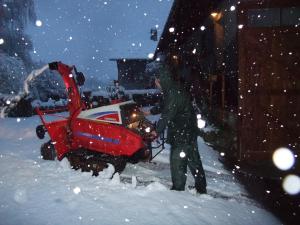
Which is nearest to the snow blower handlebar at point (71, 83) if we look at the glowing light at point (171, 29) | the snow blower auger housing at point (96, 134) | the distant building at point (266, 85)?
the snow blower auger housing at point (96, 134)

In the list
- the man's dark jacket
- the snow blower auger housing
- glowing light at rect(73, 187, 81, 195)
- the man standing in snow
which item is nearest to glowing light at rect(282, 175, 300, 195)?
the man standing in snow

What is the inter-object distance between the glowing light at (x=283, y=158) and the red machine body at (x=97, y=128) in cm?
253

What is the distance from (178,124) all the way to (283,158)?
8.74 ft

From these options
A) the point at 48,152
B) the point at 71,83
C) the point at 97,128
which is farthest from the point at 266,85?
the point at 48,152

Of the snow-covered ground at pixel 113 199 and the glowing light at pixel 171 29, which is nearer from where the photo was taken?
the snow-covered ground at pixel 113 199

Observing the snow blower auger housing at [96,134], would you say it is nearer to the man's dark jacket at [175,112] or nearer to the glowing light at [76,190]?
the glowing light at [76,190]

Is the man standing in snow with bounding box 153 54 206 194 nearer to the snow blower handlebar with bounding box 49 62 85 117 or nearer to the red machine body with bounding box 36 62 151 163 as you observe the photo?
the red machine body with bounding box 36 62 151 163

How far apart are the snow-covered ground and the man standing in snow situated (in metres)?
0.33

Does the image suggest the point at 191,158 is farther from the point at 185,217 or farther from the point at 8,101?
the point at 8,101

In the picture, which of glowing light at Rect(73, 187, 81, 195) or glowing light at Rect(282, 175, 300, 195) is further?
glowing light at Rect(282, 175, 300, 195)

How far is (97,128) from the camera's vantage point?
5953 mm

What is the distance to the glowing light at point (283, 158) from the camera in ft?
20.3

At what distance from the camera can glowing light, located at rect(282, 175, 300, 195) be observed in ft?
17.3

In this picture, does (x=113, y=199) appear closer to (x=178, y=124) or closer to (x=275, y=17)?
(x=178, y=124)
